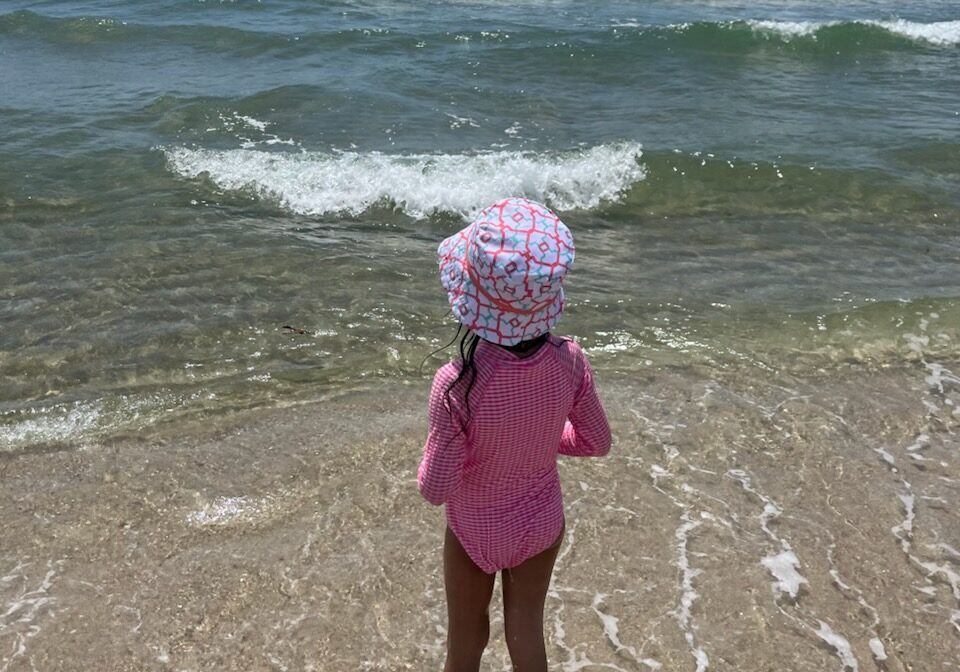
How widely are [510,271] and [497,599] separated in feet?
6.15

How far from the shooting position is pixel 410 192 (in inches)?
337

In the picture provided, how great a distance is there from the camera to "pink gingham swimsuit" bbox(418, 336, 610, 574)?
2.28 m

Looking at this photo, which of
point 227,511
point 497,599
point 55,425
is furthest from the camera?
point 55,425

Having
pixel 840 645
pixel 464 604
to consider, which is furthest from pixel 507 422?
pixel 840 645

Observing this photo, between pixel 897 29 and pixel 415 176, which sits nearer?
pixel 415 176

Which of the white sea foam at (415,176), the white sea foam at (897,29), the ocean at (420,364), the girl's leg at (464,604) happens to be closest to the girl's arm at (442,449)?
the girl's leg at (464,604)

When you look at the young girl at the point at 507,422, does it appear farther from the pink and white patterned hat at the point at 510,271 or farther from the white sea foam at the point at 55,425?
the white sea foam at the point at 55,425

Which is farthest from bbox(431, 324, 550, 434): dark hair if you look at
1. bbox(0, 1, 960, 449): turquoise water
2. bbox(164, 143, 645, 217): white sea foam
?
bbox(164, 143, 645, 217): white sea foam

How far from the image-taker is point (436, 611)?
3.46 meters

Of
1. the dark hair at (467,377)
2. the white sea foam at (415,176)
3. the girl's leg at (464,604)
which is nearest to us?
the dark hair at (467,377)

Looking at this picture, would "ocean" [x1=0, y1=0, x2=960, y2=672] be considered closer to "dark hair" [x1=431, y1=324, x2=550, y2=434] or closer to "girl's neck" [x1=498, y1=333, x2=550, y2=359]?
"dark hair" [x1=431, y1=324, x2=550, y2=434]

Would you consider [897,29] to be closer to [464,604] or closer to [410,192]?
[410,192]

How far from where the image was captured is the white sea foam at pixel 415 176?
8.52 meters

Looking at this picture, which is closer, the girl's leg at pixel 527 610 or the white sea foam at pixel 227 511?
the girl's leg at pixel 527 610
